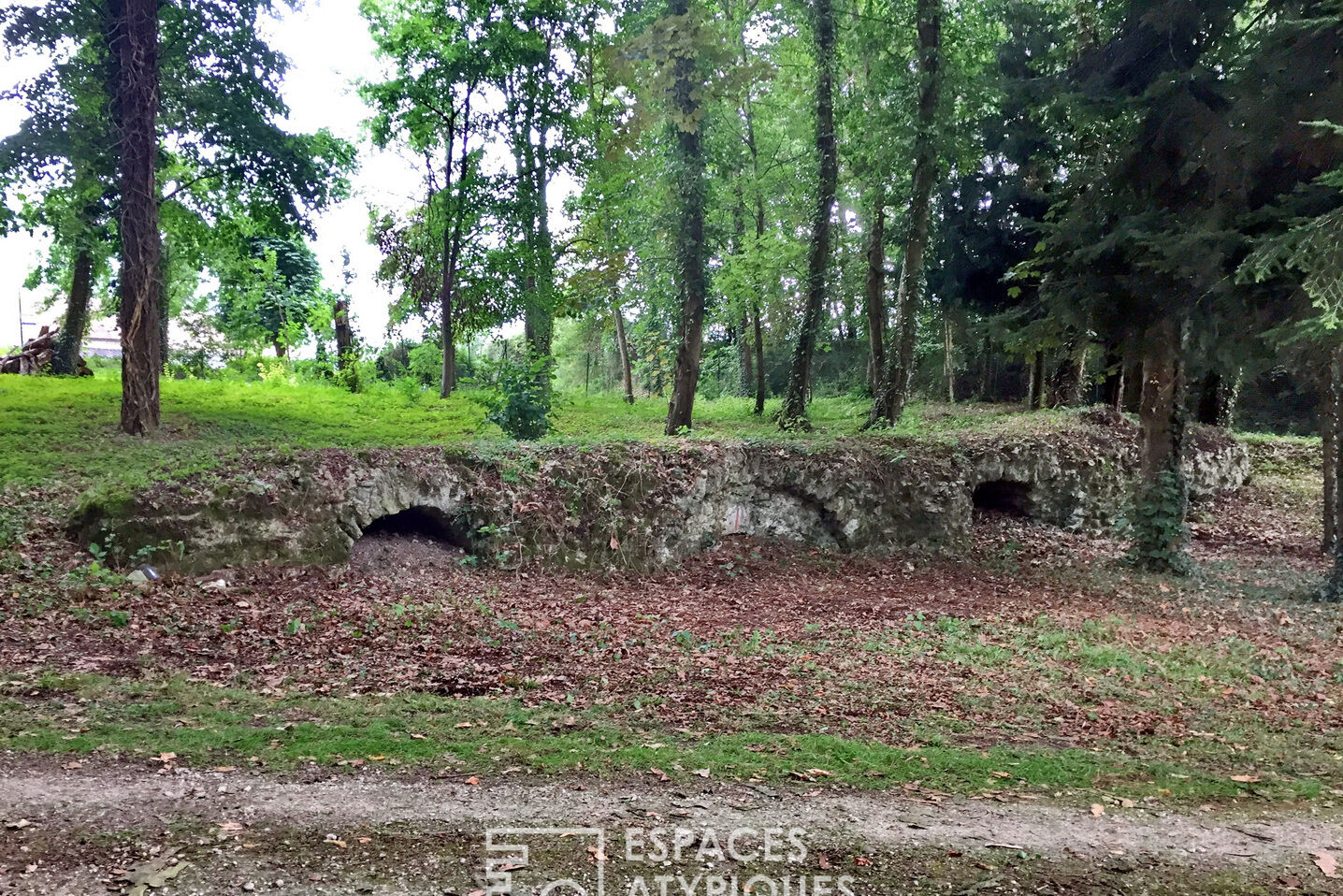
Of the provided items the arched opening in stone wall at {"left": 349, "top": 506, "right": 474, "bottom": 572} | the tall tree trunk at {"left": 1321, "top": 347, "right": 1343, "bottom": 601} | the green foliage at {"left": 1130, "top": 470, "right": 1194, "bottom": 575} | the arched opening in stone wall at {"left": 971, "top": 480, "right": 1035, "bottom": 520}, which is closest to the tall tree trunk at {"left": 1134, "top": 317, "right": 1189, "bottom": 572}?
the green foliage at {"left": 1130, "top": 470, "right": 1194, "bottom": 575}

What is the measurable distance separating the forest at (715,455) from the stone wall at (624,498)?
0.07 meters

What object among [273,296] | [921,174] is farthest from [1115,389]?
[273,296]

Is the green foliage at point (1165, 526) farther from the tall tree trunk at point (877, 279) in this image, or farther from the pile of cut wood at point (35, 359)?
the pile of cut wood at point (35, 359)

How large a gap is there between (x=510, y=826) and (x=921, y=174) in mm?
15210

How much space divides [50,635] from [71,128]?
33.8ft

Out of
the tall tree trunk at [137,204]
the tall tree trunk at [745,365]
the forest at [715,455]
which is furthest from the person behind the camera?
the tall tree trunk at [745,365]

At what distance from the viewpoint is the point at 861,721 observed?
7.05 m

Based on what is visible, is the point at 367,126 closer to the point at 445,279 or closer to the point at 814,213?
the point at 445,279

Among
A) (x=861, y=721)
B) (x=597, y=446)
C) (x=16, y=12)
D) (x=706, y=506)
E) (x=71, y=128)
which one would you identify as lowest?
(x=861, y=721)

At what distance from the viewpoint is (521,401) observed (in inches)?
595

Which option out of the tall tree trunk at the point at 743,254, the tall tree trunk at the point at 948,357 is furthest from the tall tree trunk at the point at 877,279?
the tall tree trunk at the point at 743,254

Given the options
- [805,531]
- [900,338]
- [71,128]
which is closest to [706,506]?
[805,531]

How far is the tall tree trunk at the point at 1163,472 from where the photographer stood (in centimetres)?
1338

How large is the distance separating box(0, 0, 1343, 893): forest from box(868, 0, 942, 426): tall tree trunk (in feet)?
0.26
